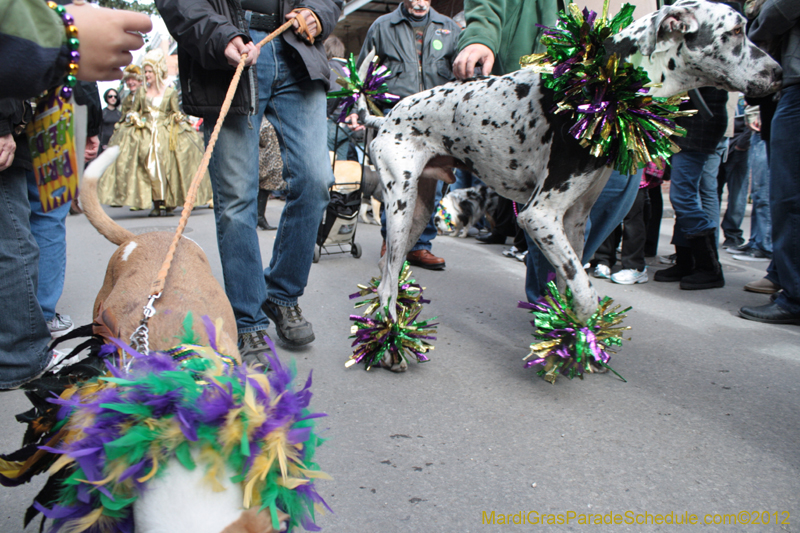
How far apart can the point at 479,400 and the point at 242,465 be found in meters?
1.64

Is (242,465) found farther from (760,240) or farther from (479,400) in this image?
(760,240)

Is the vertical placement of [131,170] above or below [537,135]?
below

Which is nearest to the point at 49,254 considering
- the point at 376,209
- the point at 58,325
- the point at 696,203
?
the point at 58,325

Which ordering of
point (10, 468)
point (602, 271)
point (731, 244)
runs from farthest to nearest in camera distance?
point (731, 244) < point (602, 271) < point (10, 468)

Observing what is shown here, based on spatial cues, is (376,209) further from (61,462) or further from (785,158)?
(61,462)

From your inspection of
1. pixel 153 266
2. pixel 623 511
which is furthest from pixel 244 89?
pixel 623 511

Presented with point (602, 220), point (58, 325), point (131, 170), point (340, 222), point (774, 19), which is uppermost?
point (774, 19)

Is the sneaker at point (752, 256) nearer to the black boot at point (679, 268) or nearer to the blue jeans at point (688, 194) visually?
the black boot at point (679, 268)

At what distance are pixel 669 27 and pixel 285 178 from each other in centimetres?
190

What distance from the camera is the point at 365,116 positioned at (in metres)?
3.21

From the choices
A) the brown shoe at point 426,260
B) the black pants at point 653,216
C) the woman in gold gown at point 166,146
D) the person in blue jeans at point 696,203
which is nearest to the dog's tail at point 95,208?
the brown shoe at point 426,260

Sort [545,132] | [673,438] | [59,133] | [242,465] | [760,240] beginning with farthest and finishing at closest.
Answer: [760,240] < [545,132] < [673,438] < [59,133] < [242,465]

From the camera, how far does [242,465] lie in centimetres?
97

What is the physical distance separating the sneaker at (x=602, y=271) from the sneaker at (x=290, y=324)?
2961mm
